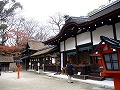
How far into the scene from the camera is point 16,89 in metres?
11.5

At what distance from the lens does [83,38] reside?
1711cm

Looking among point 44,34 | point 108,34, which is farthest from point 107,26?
point 44,34

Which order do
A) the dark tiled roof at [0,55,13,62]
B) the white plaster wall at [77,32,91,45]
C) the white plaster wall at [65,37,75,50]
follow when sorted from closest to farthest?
the white plaster wall at [77,32,91,45], the white plaster wall at [65,37,75,50], the dark tiled roof at [0,55,13,62]

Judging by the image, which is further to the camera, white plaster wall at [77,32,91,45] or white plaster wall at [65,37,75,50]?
white plaster wall at [65,37,75,50]

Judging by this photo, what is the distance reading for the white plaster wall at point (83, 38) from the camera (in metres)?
16.3

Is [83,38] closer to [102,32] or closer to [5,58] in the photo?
[102,32]

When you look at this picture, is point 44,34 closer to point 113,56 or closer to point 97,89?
point 97,89

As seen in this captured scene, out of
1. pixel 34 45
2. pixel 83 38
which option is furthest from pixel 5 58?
pixel 83 38

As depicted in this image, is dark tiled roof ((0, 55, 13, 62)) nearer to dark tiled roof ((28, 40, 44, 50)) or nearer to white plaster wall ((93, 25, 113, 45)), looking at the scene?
dark tiled roof ((28, 40, 44, 50))

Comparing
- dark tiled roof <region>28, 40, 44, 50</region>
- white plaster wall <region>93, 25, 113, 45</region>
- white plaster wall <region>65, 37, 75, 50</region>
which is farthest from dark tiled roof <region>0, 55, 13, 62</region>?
white plaster wall <region>93, 25, 113, 45</region>

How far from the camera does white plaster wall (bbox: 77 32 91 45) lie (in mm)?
16328

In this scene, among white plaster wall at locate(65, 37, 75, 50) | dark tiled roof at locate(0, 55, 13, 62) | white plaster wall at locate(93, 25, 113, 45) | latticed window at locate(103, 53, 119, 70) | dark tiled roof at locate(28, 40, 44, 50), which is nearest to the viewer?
latticed window at locate(103, 53, 119, 70)

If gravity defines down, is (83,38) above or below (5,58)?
above

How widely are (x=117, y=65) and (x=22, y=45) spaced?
4214 centimetres
